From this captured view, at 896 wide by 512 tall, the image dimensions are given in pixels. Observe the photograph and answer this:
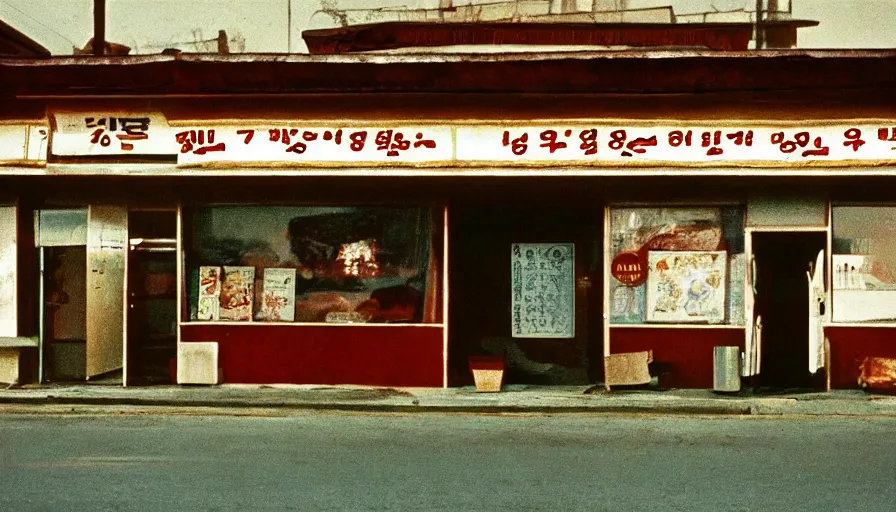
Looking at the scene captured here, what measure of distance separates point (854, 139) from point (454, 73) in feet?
16.2

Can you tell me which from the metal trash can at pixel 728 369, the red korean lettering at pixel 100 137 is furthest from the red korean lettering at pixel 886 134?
the red korean lettering at pixel 100 137

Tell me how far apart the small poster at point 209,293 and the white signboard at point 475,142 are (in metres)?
1.59

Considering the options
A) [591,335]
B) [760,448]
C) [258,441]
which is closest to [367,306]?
[591,335]

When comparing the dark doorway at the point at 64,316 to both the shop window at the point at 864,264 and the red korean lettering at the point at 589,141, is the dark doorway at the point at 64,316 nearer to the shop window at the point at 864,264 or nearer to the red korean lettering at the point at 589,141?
the red korean lettering at the point at 589,141

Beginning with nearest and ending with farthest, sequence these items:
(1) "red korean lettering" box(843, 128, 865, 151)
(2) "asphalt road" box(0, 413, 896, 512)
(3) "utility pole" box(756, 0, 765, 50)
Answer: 1. (2) "asphalt road" box(0, 413, 896, 512)
2. (1) "red korean lettering" box(843, 128, 865, 151)
3. (3) "utility pole" box(756, 0, 765, 50)

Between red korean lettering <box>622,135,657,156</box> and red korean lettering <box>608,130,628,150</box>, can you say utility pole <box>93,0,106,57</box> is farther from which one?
red korean lettering <box>622,135,657,156</box>

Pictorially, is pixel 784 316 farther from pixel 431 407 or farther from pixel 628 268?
pixel 431 407

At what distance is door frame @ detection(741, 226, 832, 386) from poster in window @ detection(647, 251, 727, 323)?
0.31 metres

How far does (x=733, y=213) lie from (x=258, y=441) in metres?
7.06

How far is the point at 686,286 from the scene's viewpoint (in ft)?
45.4

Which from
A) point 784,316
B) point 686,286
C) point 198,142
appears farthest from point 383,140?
point 784,316

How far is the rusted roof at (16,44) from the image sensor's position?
1750 cm

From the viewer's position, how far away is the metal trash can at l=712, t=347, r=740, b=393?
1321 centimetres

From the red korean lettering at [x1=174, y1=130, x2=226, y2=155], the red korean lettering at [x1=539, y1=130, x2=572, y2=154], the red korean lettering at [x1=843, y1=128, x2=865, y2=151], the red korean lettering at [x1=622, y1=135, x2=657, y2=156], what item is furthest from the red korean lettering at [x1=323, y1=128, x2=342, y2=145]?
the red korean lettering at [x1=843, y1=128, x2=865, y2=151]
